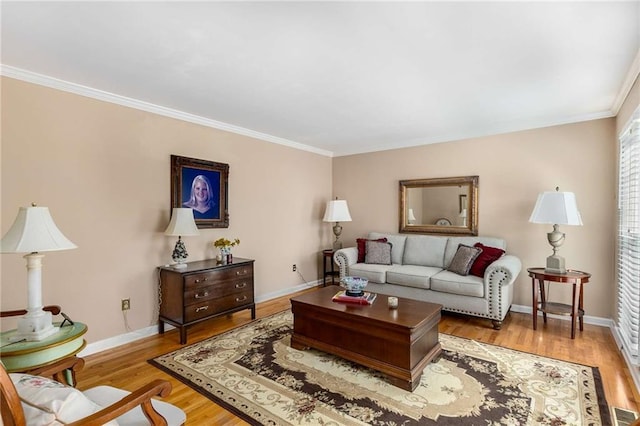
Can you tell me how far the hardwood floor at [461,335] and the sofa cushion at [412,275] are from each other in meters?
0.52

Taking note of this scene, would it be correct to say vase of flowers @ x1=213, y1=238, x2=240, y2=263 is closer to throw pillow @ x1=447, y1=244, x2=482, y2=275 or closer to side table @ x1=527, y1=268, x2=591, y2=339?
throw pillow @ x1=447, y1=244, x2=482, y2=275

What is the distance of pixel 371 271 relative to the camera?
4.37 meters

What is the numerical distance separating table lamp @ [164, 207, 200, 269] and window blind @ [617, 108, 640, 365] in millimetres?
4029

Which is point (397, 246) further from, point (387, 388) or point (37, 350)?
point (37, 350)

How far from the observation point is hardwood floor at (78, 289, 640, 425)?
7.11ft

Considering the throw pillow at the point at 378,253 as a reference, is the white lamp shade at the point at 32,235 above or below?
above

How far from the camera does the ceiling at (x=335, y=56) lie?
1823 millimetres

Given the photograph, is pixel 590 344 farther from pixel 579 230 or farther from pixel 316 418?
pixel 316 418

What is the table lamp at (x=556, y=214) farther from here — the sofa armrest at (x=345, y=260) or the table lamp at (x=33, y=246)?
the table lamp at (x=33, y=246)

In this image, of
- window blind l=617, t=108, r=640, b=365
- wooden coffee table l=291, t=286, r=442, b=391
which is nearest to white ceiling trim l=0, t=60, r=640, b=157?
window blind l=617, t=108, r=640, b=365

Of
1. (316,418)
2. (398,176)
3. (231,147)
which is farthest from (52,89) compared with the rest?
(398,176)

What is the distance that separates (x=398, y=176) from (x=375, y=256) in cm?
145

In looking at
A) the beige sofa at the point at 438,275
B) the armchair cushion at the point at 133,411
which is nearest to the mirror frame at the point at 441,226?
the beige sofa at the point at 438,275

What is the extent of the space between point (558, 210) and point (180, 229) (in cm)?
398
